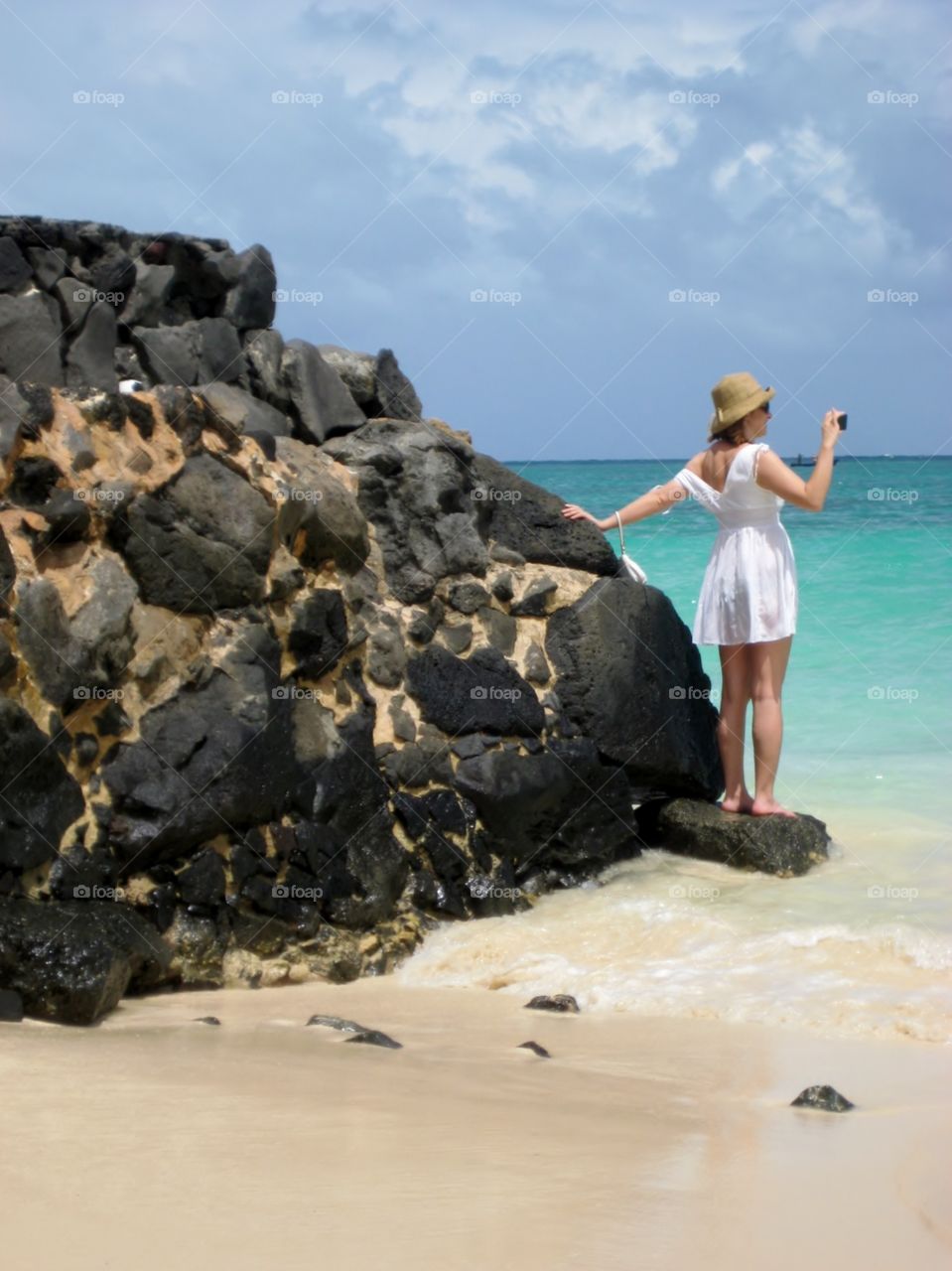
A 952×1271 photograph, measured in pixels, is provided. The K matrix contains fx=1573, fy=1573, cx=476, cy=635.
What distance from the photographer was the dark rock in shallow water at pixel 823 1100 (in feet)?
14.2

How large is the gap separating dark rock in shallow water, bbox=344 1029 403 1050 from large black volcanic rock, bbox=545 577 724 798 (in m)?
2.29

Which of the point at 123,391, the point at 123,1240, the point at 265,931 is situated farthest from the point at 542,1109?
the point at 123,391

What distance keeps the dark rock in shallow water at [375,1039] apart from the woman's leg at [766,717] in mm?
2820

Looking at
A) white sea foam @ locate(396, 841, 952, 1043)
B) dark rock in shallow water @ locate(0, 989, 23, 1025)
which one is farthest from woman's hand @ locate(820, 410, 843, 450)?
dark rock in shallow water @ locate(0, 989, 23, 1025)

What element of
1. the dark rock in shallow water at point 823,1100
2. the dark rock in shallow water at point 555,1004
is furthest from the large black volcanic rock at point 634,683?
the dark rock in shallow water at point 823,1100

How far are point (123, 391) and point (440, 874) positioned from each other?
7.63 ft

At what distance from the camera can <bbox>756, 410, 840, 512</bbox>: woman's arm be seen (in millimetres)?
6770

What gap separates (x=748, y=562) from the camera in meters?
7.12

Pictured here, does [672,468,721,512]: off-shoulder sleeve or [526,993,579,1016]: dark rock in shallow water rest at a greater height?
[672,468,721,512]: off-shoulder sleeve

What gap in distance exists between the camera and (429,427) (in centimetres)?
735

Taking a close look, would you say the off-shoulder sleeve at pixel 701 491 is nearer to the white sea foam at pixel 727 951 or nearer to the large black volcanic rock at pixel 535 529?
the large black volcanic rock at pixel 535 529

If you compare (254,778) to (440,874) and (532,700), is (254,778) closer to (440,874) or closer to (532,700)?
(440,874)

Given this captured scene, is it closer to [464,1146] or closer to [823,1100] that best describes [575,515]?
[823,1100]

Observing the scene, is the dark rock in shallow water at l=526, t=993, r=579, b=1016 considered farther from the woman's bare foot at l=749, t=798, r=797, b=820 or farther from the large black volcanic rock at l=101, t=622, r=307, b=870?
the woman's bare foot at l=749, t=798, r=797, b=820
